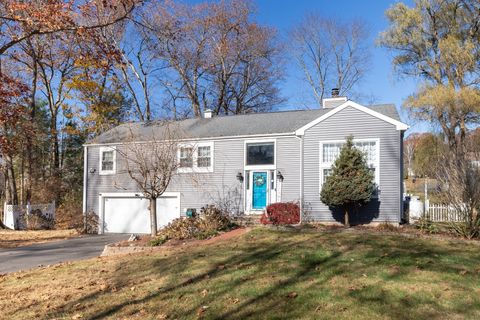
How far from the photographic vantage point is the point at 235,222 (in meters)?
16.2

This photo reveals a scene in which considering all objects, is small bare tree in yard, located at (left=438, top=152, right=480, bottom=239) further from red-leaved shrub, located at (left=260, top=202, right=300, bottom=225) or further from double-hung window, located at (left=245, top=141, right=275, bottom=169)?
double-hung window, located at (left=245, top=141, right=275, bottom=169)

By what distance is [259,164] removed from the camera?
56.6 feet

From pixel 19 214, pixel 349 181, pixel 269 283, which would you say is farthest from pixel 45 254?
pixel 19 214

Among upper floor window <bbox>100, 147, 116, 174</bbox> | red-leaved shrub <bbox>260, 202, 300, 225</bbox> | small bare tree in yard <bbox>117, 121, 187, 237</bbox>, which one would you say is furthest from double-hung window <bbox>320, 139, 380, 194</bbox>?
upper floor window <bbox>100, 147, 116, 174</bbox>


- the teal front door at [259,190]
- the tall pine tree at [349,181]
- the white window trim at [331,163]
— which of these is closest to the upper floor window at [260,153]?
the teal front door at [259,190]

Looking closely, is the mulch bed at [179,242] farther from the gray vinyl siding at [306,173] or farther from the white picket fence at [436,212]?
the white picket fence at [436,212]

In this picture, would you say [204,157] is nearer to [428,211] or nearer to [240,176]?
[240,176]

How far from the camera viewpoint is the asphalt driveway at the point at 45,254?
11.5 m

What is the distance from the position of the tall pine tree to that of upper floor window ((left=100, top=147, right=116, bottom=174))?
34.9ft

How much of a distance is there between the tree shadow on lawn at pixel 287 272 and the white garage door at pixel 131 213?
9040 millimetres

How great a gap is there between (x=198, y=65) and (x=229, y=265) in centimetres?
2629

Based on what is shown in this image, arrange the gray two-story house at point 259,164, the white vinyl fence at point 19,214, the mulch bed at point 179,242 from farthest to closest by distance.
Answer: the white vinyl fence at point 19,214
the gray two-story house at point 259,164
the mulch bed at point 179,242

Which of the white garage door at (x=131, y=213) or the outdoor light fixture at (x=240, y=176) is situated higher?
the outdoor light fixture at (x=240, y=176)

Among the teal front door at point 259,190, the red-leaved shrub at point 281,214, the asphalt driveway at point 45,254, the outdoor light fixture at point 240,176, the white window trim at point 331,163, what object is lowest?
the asphalt driveway at point 45,254
